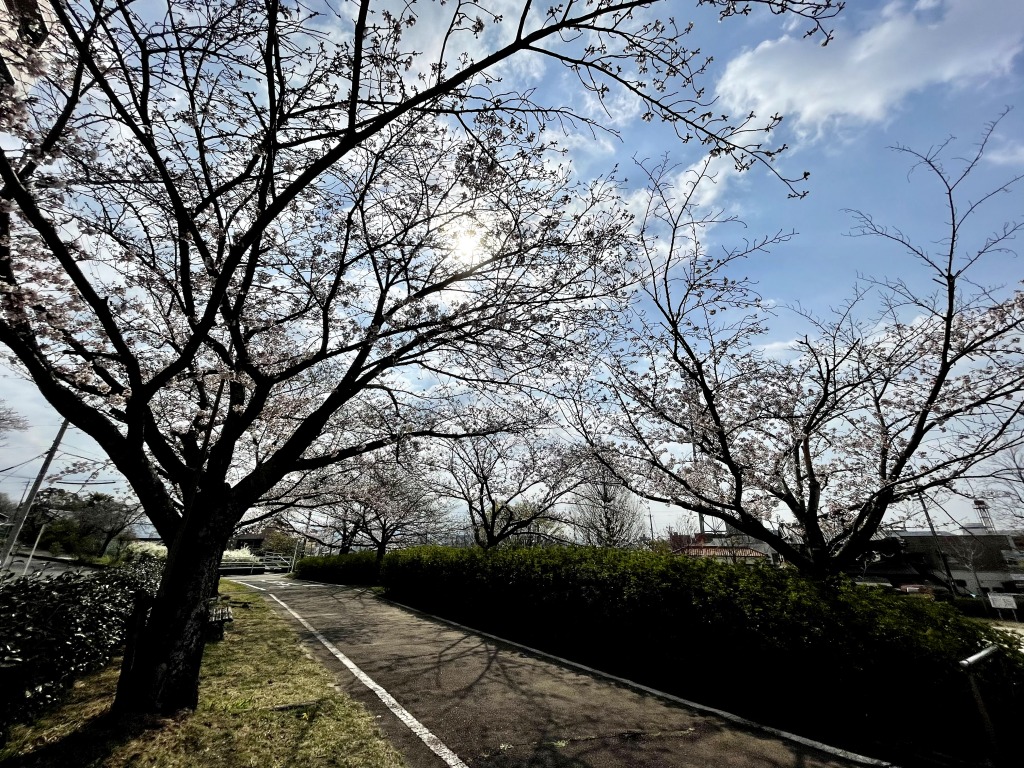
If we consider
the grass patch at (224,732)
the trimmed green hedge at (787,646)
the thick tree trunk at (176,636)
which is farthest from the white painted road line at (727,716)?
the thick tree trunk at (176,636)

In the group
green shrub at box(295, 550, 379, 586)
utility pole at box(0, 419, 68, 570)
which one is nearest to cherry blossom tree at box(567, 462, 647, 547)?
green shrub at box(295, 550, 379, 586)

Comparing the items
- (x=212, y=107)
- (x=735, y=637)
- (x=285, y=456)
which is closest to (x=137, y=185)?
(x=212, y=107)

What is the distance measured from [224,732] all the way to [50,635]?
2.59m

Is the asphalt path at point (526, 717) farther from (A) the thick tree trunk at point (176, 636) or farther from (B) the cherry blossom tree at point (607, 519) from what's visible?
(B) the cherry blossom tree at point (607, 519)

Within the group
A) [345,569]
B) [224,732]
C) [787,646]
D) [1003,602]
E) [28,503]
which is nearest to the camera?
[224,732]

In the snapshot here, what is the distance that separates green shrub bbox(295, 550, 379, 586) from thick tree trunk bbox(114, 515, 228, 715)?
2004 cm

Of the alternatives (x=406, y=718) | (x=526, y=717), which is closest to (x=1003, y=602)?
(x=526, y=717)

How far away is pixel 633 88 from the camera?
3678 mm

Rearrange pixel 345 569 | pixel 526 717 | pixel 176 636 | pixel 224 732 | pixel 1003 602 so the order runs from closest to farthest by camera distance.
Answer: pixel 224 732
pixel 176 636
pixel 526 717
pixel 1003 602
pixel 345 569

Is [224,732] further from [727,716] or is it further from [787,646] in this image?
[787,646]

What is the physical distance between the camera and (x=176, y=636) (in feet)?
16.0

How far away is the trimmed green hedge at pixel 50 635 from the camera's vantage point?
439 cm

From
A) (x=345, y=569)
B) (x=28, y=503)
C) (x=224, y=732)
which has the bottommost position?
(x=224, y=732)

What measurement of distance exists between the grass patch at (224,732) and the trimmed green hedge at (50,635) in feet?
0.86
